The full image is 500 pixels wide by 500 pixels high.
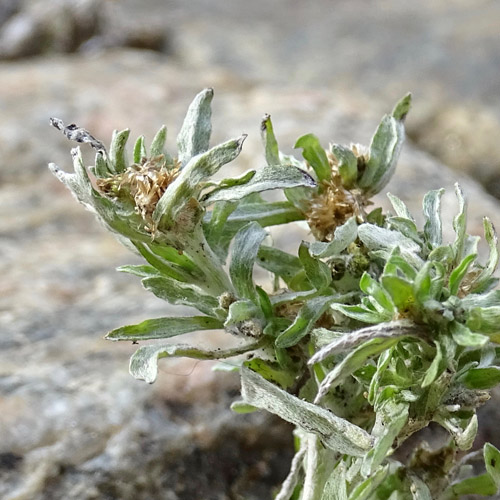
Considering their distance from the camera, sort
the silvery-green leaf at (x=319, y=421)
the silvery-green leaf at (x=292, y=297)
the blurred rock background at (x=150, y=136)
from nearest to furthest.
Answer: the silvery-green leaf at (x=319, y=421), the silvery-green leaf at (x=292, y=297), the blurred rock background at (x=150, y=136)

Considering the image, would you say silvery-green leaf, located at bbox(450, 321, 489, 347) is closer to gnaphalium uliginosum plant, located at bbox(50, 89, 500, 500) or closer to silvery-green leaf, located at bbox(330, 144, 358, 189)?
gnaphalium uliginosum plant, located at bbox(50, 89, 500, 500)

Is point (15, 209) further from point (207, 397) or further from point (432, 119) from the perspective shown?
point (432, 119)

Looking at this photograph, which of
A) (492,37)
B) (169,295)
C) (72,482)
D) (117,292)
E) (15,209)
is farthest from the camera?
(492,37)

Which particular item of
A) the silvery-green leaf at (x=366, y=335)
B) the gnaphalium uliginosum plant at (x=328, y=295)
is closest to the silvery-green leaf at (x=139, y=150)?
the gnaphalium uliginosum plant at (x=328, y=295)

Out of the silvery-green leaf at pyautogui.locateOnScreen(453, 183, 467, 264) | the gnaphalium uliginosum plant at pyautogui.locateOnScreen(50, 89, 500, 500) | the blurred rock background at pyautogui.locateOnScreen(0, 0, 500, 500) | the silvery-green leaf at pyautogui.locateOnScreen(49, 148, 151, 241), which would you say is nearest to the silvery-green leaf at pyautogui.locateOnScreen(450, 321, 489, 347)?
the gnaphalium uliginosum plant at pyautogui.locateOnScreen(50, 89, 500, 500)

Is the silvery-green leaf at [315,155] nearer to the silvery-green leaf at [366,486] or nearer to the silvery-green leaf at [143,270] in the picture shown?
the silvery-green leaf at [143,270]

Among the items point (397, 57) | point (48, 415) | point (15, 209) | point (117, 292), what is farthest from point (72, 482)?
point (397, 57)
